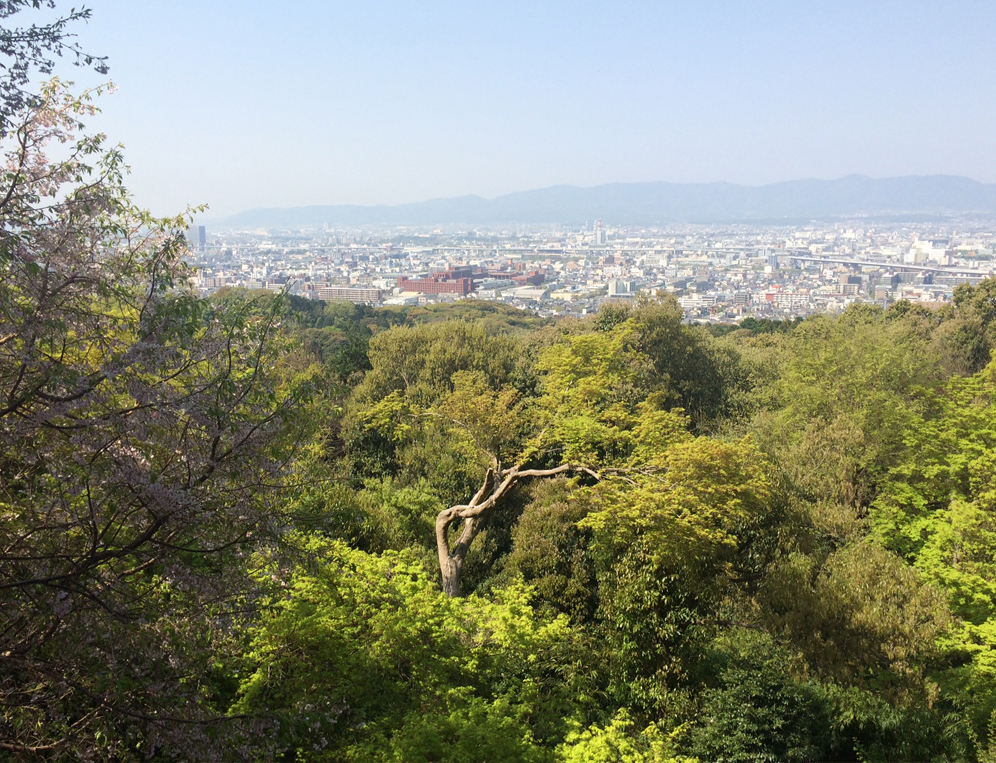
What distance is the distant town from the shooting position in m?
92.9

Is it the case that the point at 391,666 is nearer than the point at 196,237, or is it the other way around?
the point at 391,666

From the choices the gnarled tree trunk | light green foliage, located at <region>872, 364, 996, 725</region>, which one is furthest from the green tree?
light green foliage, located at <region>872, 364, 996, 725</region>

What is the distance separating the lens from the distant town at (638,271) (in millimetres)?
92938

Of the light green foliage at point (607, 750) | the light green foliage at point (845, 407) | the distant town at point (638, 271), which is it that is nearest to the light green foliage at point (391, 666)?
the light green foliage at point (607, 750)

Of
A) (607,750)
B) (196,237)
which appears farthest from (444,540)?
(196,237)

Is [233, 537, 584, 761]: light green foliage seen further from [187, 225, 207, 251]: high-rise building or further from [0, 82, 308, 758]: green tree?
[187, 225, 207, 251]: high-rise building

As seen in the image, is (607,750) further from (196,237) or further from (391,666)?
(196,237)

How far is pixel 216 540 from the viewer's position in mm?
4270

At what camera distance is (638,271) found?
5792 inches

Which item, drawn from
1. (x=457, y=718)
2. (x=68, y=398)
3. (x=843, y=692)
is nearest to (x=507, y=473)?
(x=843, y=692)

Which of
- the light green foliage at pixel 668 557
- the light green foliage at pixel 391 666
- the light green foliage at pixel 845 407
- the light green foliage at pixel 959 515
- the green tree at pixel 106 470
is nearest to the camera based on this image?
the green tree at pixel 106 470

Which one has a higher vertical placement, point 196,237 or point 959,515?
point 196,237

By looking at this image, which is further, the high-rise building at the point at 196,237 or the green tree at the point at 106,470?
the high-rise building at the point at 196,237

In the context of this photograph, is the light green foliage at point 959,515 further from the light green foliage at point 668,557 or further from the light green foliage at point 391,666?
the light green foliage at point 391,666
